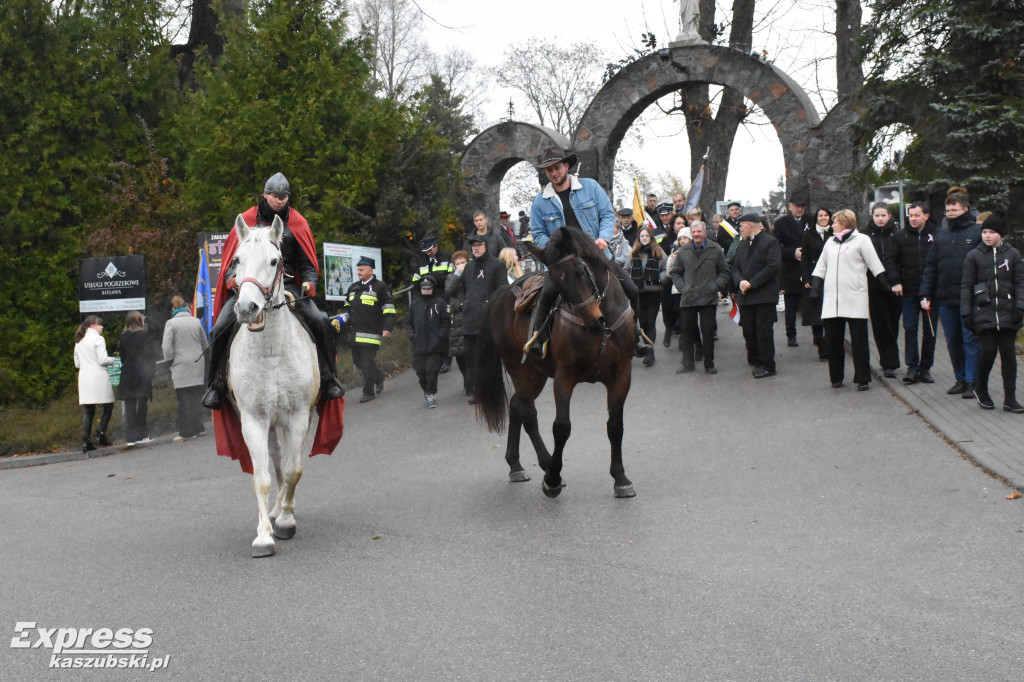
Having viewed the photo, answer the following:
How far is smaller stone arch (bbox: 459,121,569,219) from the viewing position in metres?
24.6

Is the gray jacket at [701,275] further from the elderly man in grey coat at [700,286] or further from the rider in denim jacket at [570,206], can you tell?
the rider in denim jacket at [570,206]

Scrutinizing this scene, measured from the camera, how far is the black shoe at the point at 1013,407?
35.6 feet

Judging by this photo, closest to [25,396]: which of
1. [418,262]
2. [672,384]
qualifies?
[418,262]

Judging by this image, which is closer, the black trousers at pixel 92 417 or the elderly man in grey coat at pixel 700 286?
the elderly man in grey coat at pixel 700 286

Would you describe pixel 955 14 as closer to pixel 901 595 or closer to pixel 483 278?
pixel 483 278

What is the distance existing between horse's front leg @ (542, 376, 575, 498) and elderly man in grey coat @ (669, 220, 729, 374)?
7.03 meters

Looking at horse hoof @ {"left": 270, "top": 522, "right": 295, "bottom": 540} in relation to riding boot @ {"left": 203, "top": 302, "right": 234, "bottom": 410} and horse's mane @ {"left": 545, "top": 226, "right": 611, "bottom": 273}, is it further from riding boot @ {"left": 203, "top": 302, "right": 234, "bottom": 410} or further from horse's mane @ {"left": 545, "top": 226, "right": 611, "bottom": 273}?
horse's mane @ {"left": 545, "top": 226, "right": 611, "bottom": 273}

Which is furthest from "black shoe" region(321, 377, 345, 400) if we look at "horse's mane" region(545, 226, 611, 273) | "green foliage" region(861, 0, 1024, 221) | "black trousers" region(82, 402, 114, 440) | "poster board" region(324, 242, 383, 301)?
"green foliage" region(861, 0, 1024, 221)

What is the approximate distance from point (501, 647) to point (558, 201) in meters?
5.26

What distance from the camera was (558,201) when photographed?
376 inches

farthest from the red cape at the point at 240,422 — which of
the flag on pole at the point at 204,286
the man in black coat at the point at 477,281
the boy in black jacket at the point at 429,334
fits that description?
the flag on pole at the point at 204,286

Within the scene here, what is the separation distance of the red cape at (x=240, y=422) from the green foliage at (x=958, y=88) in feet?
40.2

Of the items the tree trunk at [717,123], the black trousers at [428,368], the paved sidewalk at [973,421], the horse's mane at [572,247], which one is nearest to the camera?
the horse's mane at [572,247]

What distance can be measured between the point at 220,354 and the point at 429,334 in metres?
7.54
